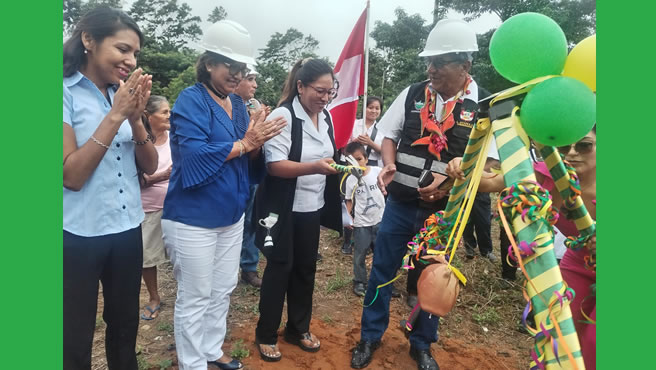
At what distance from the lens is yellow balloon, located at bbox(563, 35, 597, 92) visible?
3.55ft

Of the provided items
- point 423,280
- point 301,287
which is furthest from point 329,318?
point 423,280

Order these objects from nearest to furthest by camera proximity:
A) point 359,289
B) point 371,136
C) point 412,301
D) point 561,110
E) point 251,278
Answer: point 561,110
point 412,301
point 359,289
point 251,278
point 371,136

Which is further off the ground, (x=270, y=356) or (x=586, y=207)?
(x=586, y=207)

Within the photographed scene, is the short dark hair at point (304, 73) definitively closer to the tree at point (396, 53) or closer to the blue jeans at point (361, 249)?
the blue jeans at point (361, 249)

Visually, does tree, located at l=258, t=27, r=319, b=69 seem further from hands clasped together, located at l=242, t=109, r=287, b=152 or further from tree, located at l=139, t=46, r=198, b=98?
hands clasped together, located at l=242, t=109, r=287, b=152

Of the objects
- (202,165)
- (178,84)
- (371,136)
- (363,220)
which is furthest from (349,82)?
(178,84)

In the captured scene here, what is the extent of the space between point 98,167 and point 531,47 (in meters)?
1.71

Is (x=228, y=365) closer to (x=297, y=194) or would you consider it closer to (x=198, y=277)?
(x=198, y=277)

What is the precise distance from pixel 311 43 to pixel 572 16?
84.2 ft

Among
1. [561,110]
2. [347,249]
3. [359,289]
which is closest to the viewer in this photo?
[561,110]

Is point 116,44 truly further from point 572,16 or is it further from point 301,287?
point 572,16

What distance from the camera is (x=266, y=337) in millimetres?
2777

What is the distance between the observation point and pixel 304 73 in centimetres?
254

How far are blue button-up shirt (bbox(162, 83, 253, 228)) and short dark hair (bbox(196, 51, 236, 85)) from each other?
63 millimetres
